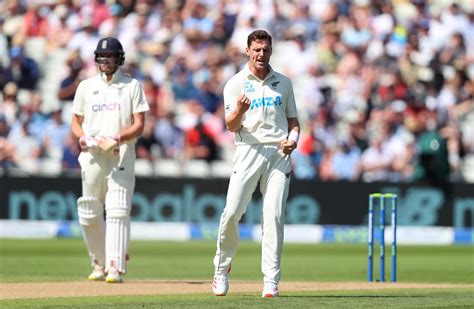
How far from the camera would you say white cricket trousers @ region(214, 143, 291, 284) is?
8.62 meters

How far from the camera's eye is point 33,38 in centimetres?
2131

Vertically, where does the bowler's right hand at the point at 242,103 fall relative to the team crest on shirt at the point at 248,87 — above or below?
below

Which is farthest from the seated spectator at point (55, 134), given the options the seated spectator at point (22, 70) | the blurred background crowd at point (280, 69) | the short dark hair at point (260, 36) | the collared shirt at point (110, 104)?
the short dark hair at point (260, 36)

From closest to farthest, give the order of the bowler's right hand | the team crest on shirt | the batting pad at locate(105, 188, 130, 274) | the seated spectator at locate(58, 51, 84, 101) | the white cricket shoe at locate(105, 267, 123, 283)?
the bowler's right hand → the team crest on shirt → the white cricket shoe at locate(105, 267, 123, 283) → the batting pad at locate(105, 188, 130, 274) → the seated spectator at locate(58, 51, 84, 101)

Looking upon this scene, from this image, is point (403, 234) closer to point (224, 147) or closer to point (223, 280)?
point (224, 147)

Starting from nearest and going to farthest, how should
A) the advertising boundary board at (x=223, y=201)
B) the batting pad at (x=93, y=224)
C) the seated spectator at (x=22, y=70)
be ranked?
the batting pad at (x=93, y=224) → the advertising boundary board at (x=223, y=201) → the seated spectator at (x=22, y=70)

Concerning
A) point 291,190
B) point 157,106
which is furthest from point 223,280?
point 157,106

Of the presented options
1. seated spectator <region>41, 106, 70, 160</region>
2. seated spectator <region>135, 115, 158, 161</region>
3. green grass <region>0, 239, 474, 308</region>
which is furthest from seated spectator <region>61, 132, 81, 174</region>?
green grass <region>0, 239, 474, 308</region>

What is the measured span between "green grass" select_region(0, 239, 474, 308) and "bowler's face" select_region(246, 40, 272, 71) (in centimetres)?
163

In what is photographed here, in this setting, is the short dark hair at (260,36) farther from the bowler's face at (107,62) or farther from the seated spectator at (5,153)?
the seated spectator at (5,153)

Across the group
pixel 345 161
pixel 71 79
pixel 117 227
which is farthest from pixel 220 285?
pixel 71 79

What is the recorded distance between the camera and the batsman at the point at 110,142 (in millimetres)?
10258

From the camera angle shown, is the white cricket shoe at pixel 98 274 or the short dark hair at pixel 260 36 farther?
the white cricket shoe at pixel 98 274

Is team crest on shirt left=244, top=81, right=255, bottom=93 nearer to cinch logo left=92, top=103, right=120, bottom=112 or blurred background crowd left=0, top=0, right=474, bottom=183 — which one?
cinch logo left=92, top=103, right=120, bottom=112
